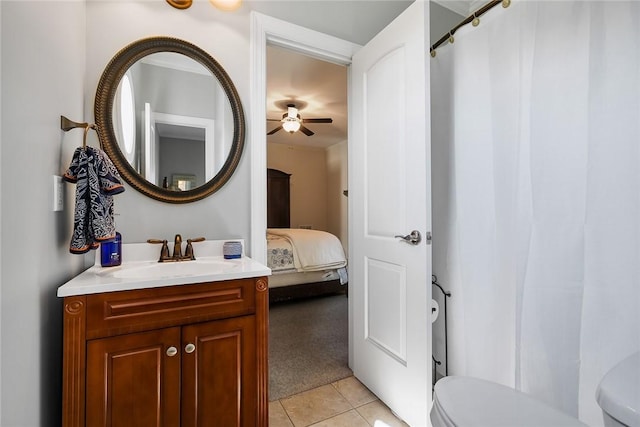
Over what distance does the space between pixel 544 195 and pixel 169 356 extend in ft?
5.31

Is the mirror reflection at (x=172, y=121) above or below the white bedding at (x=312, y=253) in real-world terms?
above

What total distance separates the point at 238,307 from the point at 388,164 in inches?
43.0

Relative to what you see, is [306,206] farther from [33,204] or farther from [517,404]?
[517,404]

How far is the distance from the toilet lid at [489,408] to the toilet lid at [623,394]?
6.0 inches

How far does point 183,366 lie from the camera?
1075mm

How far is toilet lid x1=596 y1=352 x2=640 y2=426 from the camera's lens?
2.04 ft

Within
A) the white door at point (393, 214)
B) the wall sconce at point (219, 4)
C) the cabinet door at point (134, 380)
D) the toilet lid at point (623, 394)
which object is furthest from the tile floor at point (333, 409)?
the wall sconce at point (219, 4)

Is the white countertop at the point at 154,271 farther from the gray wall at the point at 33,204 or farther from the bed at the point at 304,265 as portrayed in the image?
the bed at the point at 304,265

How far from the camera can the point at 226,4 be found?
1577 mm

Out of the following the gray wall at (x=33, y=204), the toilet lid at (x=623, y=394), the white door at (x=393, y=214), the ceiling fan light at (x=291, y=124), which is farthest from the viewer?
the ceiling fan light at (x=291, y=124)

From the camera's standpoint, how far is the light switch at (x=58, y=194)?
104 centimetres

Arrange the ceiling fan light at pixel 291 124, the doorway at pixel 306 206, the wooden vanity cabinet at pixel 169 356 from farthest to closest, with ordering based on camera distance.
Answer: the ceiling fan light at pixel 291 124 < the doorway at pixel 306 206 < the wooden vanity cabinet at pixel 169 356

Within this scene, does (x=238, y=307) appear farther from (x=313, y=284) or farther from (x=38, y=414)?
(x=313, y=284)

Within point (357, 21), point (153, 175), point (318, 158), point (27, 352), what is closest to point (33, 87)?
point (153, 175)
